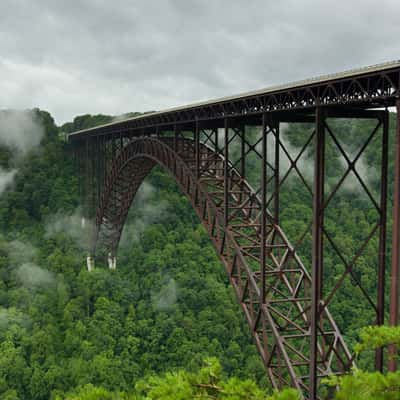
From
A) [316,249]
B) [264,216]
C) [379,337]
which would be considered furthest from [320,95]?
[379,337]

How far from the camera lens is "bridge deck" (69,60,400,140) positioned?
33.0 ft

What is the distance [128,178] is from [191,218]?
13458mm

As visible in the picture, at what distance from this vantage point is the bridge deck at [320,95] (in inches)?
396

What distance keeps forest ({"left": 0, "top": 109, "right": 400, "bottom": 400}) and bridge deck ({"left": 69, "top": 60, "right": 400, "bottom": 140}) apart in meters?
12.7

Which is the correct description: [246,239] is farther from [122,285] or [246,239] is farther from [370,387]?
[122,285]

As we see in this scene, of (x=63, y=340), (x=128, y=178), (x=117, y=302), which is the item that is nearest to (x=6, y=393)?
(x=63, y=340)

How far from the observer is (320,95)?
12133 mm

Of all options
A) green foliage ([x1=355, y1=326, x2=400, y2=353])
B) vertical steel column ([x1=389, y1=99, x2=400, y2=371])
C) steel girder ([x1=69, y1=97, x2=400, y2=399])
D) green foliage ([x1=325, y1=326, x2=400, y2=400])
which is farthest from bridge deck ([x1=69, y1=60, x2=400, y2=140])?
green foliage ([x1=325, y1=326, x2=400, y2=400])

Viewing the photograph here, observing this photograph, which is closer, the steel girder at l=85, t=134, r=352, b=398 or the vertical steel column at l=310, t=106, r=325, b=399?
the vertical steel column at l=310, t=106, r=325, b=399

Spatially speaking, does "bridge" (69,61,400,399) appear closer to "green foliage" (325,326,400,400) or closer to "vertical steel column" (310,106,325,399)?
"vertical steel column" (310,106,325,399)

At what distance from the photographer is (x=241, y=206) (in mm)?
18938

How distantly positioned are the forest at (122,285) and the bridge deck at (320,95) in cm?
1265

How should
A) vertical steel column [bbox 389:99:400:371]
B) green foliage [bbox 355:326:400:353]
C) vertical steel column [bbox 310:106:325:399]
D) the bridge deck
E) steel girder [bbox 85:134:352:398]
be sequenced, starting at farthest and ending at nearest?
steel girder [bbox 85:134:352:398] → vertical steel column [bbox 310:106:325:399] → the bridge deck → vertical steel column [bbox 389:99:400:371] → green foliage [bbox 355:326:400:353]

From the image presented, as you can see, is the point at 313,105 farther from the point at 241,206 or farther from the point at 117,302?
the point at 117,302
